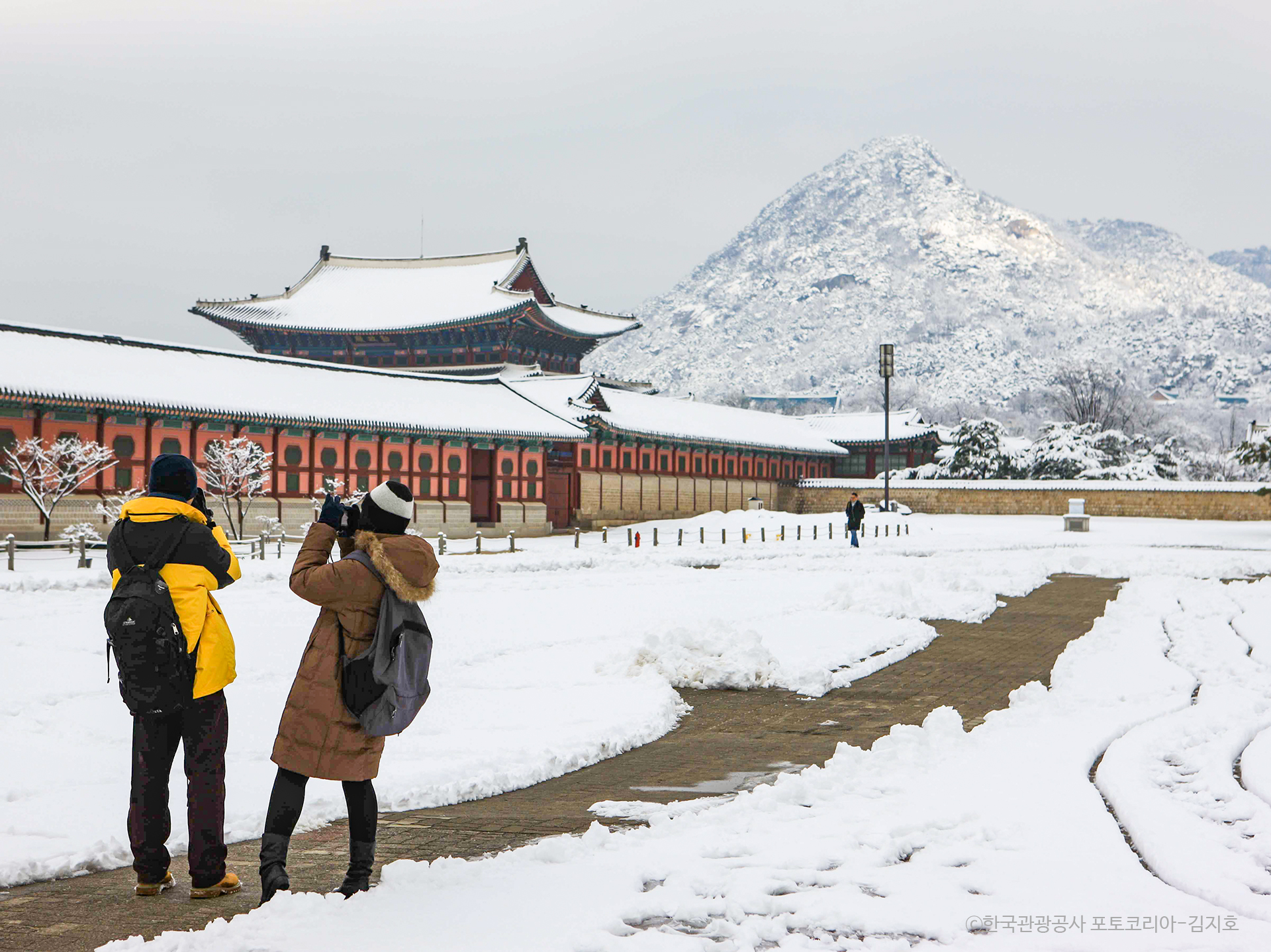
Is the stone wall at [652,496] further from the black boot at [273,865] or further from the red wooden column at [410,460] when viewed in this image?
the black boot at [273,865]

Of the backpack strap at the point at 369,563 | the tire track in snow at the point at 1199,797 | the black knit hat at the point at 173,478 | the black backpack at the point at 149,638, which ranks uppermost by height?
the black knit hat at the point at 173,478

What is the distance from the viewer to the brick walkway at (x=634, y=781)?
4582 mm

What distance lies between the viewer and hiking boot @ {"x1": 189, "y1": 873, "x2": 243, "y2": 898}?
4.74 meters

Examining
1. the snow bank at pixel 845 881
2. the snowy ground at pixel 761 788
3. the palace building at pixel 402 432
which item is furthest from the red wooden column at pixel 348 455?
the snow bank at pixel 845 881

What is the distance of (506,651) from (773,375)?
536ft

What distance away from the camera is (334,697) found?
15.0 ft

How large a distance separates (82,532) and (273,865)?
2557cm

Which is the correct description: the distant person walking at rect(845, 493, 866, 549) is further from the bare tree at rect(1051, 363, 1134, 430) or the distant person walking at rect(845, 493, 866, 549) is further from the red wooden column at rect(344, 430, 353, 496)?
the bare tree at rect(1051, 363, 1134, 430)

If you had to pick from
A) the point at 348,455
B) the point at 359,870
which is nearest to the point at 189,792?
the point at 359,870

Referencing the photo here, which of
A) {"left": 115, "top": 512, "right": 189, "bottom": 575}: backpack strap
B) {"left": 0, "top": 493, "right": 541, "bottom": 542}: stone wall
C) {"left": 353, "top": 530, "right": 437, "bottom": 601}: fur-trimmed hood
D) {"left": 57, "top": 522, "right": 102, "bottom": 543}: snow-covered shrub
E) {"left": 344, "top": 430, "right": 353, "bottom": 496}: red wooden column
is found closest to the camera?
{"left": 353, "top": 530, "right": 437, "bottom": 601}: fur-trimmed hood

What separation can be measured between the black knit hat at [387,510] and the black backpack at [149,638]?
2.68 feet

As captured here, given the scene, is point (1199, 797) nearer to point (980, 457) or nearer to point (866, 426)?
point (980, 457)

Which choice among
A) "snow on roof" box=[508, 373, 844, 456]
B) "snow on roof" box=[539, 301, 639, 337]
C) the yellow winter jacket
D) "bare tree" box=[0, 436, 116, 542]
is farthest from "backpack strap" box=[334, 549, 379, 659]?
"snow on roof" box=[539, 301, 639, 337]

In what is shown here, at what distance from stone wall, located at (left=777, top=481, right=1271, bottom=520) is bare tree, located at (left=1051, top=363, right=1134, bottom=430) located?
1830 centimetres
